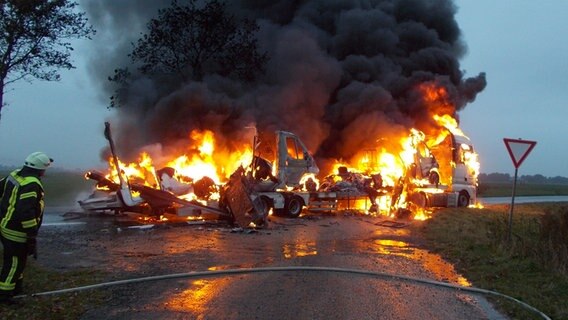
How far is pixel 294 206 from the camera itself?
16719 mm

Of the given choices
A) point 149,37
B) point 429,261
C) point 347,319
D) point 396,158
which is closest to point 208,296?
point 347,319

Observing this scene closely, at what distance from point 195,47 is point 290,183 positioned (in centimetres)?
946

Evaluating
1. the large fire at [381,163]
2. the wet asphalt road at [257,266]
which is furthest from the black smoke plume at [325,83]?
the wet asphalt road at [257,266]

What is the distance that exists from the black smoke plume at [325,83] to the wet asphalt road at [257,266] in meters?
6.91

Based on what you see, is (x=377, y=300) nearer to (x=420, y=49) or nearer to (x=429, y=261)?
(x=429, y=261)

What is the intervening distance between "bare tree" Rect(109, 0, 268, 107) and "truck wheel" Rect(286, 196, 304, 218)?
30.7 feet

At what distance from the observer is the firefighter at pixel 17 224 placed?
18.4 ft

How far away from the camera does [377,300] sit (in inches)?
245

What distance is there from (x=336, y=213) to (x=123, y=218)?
7.25 meters

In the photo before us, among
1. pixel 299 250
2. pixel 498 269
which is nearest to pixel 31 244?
pixel 299 250

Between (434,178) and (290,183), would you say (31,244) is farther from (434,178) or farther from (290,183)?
(434,178)

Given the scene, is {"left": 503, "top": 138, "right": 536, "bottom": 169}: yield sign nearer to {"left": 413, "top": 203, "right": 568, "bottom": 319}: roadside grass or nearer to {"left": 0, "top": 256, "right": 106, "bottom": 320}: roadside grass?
{"left": 413, "top": 203, "right": 568, "bottom": 319}: roadside grass

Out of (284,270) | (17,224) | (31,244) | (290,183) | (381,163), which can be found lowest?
(284,270)

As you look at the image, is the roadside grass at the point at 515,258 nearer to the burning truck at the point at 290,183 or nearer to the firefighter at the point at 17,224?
the burning truck at the point at 290,183
